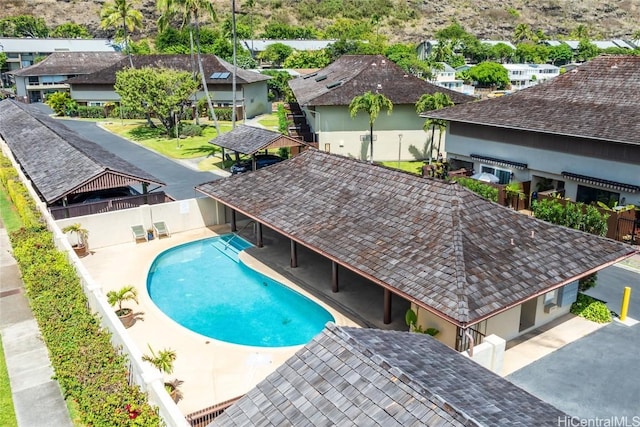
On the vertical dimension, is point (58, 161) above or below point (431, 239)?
above

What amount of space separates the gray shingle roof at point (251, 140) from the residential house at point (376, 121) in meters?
5.52

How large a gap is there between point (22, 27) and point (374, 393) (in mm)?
138878

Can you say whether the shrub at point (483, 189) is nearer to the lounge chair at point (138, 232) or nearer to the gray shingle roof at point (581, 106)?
the gray shingle roof at point (581, 106)

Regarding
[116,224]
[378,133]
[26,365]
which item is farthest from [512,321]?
[378,133]

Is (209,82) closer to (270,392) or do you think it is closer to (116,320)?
(116,320)

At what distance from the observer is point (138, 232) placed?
92.9ft

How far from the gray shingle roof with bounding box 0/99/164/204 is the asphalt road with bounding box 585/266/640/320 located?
22240 mm

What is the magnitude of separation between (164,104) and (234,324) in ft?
125

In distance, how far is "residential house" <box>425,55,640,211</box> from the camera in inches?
1100

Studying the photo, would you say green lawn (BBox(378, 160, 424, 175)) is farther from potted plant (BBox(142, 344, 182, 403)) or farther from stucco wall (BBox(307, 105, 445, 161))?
potted plant (BBox(142, 344, 182, 403))

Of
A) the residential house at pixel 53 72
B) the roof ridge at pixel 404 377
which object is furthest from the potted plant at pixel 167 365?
the residential house at pixel 53 72

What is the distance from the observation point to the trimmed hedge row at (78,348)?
1309cm

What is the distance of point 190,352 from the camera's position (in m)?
17.9
